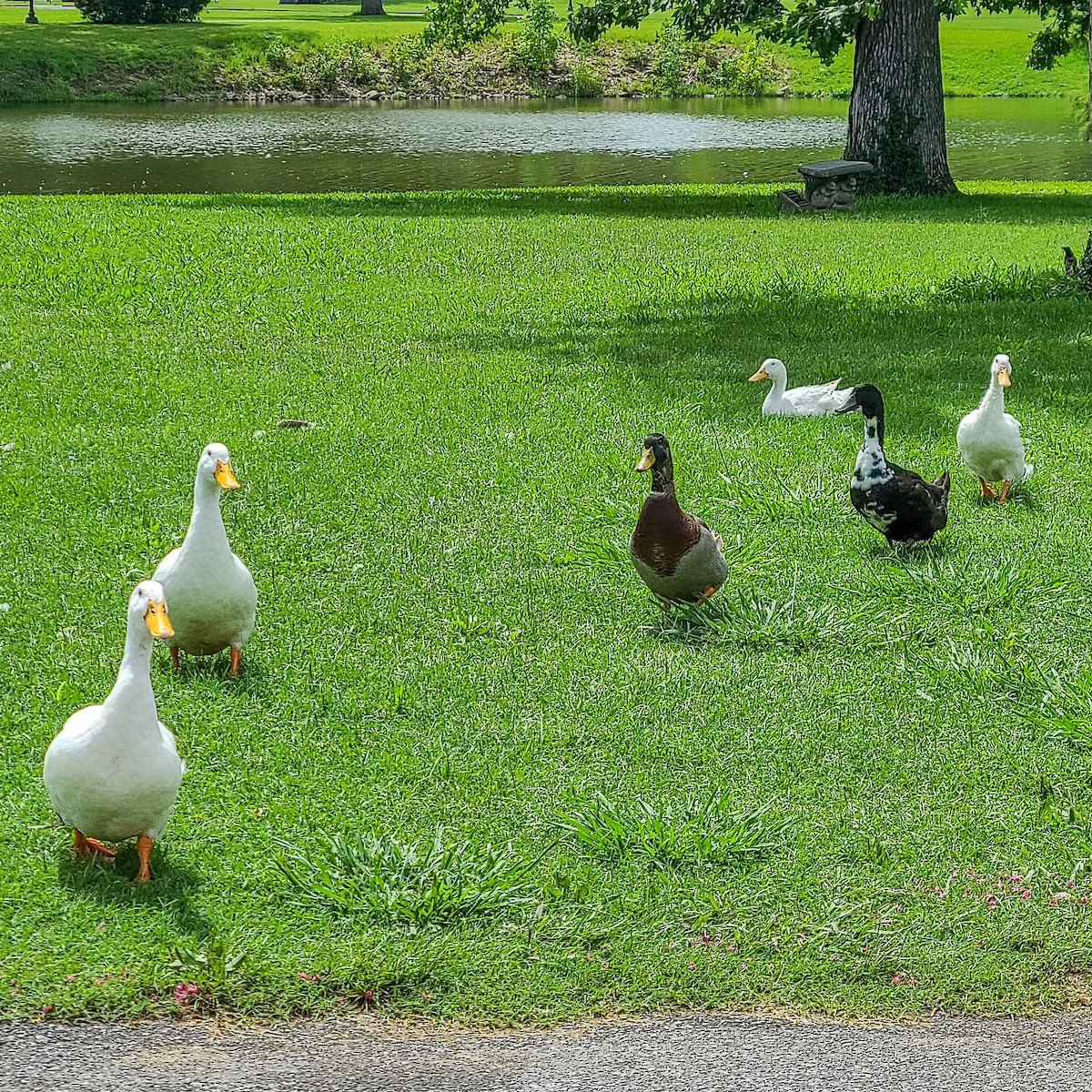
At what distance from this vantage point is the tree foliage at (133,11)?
55.2 metres

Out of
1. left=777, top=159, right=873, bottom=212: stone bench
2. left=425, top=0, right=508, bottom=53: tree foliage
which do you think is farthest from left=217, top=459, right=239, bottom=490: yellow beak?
left=425, top=0, right=508, bottom=53: tree foliage

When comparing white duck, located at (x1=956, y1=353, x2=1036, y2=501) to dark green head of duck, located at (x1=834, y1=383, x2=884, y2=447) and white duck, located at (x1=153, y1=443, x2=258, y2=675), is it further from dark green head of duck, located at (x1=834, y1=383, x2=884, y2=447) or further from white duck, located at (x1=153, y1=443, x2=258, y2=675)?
white duck, located at (x1=153, y1=443, x2=258, y2=675)

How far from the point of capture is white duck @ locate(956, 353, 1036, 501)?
6.99m

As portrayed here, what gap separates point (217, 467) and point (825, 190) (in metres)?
16.8

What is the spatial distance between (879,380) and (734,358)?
1.25 m

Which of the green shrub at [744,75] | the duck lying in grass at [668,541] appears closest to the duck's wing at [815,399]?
the duck lying in grass at [668,541]

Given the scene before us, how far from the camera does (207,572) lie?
497 centimetres

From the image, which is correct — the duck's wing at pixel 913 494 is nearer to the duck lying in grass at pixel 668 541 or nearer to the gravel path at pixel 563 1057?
the duck lying in grass at pixel 668 541

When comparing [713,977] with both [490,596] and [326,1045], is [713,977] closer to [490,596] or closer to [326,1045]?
[326,1045]

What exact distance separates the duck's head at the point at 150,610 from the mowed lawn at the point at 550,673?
0.78 metres

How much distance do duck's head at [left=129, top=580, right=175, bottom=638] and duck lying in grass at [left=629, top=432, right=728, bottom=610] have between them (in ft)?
7.67

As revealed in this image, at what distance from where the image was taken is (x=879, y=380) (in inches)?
393

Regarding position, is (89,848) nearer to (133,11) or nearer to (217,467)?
(217,467)

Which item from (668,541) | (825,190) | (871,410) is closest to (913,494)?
(871,410)
